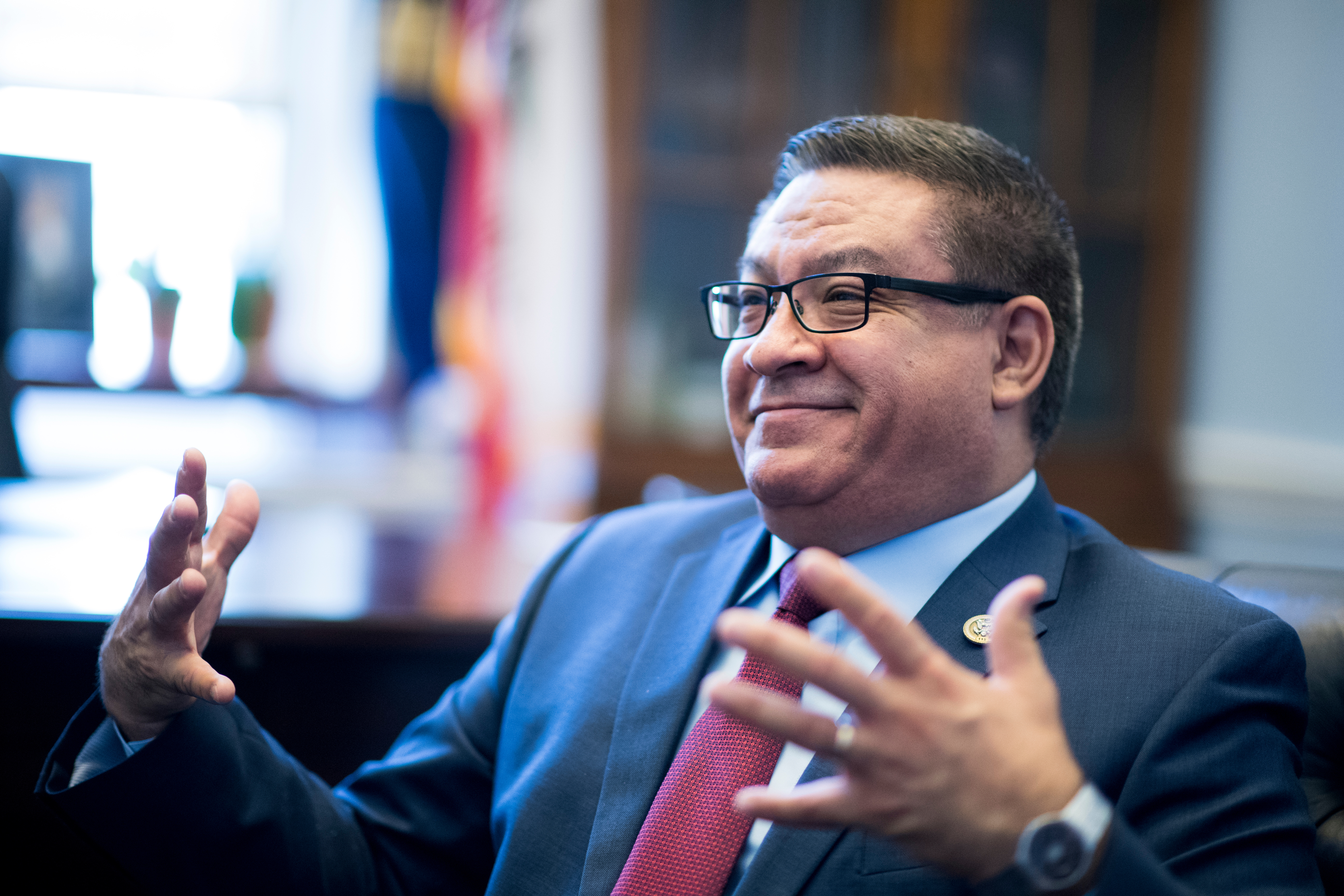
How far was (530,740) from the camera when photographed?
119 centimetres

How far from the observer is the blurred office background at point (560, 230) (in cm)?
300

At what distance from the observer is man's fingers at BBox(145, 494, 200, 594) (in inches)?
37.0

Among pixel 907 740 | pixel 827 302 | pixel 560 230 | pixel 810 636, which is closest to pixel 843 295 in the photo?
pixel 827 302

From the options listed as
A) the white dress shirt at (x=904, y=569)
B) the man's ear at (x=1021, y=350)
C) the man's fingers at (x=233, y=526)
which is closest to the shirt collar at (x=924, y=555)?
the white dress shirt at (x=904, y=569)

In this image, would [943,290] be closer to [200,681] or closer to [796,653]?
[796,653]

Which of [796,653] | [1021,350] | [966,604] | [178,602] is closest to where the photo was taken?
[796,653]

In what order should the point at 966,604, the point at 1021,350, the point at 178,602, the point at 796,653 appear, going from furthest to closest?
the point at 1021,350 → the point at 966,604 → the point at 178,602 → the point at 796,653

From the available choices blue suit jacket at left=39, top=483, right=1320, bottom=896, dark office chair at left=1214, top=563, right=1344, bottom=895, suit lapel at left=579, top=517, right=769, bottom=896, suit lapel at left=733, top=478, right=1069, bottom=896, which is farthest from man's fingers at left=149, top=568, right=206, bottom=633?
dark office chair at left=1214, top=563, right=1344, bottom=895

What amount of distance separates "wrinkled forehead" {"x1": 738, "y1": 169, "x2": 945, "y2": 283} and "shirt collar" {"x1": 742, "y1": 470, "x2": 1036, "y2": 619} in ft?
0.90

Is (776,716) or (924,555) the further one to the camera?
(924,555)

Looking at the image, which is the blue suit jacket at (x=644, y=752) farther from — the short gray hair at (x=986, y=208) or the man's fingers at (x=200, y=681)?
the short gray hair at (x=986, y=208)

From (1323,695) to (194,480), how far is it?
1.15m

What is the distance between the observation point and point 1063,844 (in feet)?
2.28

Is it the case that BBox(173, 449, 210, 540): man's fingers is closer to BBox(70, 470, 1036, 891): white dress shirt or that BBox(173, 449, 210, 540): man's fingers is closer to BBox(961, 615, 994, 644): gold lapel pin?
BBox(70, 470, 1036, 891): white dress shirt
